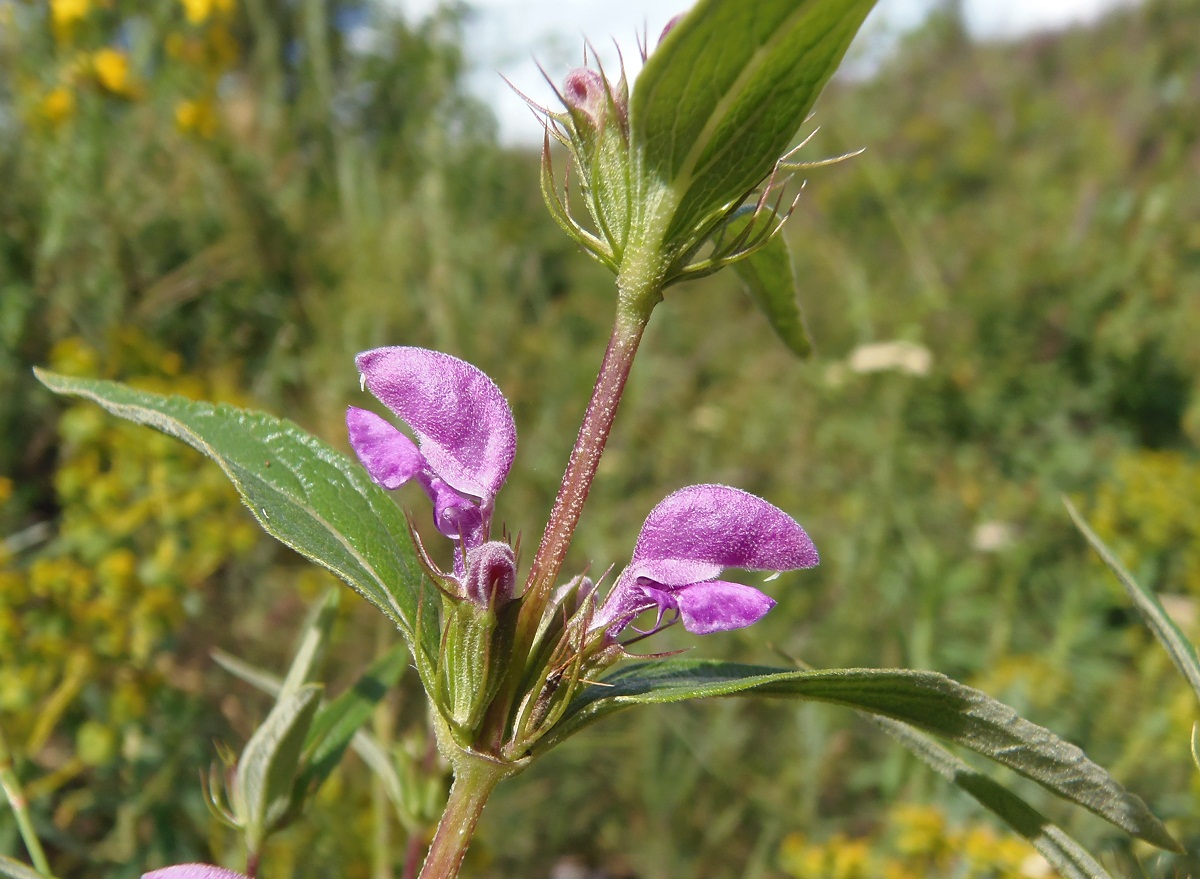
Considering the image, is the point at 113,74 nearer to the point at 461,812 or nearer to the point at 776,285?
the point at 776,285

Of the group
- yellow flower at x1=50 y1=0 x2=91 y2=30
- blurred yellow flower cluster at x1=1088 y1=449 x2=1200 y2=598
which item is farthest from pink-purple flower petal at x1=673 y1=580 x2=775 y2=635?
yellow flower at x1=50 y1=0 x2=91 y2=30

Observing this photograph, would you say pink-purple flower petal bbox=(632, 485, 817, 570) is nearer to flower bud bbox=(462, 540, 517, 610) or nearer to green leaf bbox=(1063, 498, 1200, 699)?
flower bud bbox=(462, 540, 517, 610)

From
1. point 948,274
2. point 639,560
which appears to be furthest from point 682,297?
point 639,560

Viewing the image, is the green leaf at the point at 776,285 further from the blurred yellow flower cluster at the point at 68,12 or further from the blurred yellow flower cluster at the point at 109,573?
the blurred yellow flower cluster at the point at 68,12

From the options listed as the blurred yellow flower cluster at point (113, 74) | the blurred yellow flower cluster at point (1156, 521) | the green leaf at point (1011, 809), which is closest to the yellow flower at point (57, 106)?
the blurred yellow flower cluster at point (113, 74)

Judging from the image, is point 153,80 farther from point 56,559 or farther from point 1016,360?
point 1016,360

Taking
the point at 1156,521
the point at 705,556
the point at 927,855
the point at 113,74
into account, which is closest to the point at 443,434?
the point at 705,556
